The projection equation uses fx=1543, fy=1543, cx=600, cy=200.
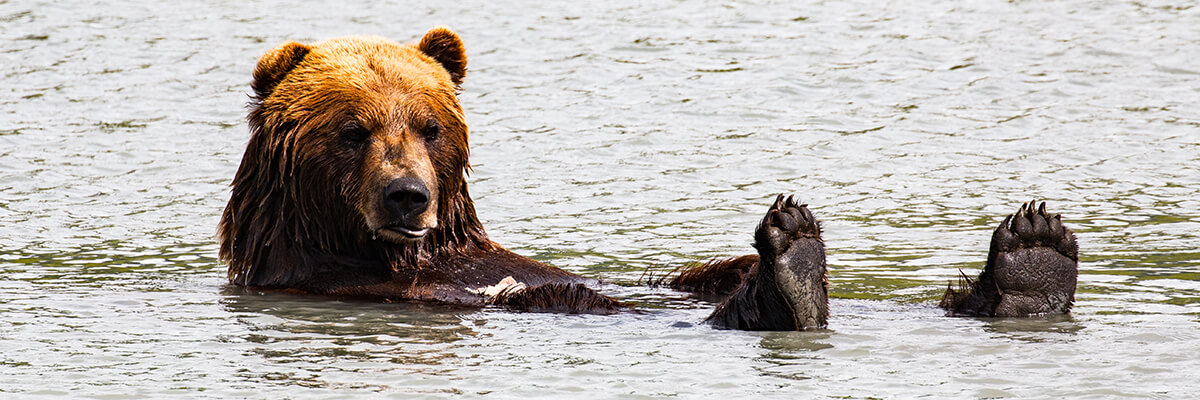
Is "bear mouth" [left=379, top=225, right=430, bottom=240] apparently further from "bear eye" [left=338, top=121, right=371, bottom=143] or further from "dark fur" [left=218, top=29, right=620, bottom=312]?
"bear eye" [left=338, top=121, right=371, bottom=143]

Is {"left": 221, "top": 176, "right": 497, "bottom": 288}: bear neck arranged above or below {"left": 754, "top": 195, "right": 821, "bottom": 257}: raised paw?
below

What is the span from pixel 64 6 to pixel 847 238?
11980mm

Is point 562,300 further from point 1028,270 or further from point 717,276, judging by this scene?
point 1028,270

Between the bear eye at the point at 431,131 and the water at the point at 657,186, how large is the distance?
75cm

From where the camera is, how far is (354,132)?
665 centimetres

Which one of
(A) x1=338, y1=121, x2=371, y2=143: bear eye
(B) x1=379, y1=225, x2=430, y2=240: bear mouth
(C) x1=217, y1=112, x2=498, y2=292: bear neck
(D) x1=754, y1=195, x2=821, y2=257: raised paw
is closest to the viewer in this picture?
(D) x1=754, y1=195, x2=821, y2=257: raised paw

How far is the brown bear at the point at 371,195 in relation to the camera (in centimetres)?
652

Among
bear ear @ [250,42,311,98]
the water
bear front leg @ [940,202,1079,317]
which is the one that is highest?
bear ear @ [250,42,311,98]

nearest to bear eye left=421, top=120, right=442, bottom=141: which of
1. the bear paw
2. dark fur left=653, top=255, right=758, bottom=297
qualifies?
dark fur left=653, top=255, right=758, bottom=297

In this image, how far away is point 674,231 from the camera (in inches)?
378

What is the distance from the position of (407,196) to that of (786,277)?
5.65 ft

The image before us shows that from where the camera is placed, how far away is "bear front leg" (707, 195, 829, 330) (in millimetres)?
5500

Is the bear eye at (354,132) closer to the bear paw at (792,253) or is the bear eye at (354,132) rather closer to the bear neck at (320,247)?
the bear neck at (320,247)

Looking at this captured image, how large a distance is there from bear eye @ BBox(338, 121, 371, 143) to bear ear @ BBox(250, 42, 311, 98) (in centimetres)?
46
